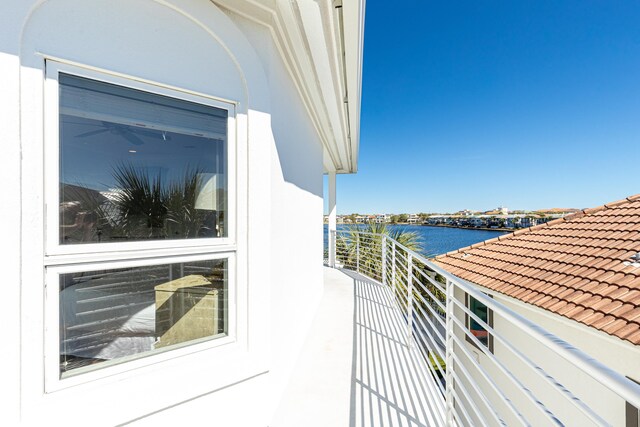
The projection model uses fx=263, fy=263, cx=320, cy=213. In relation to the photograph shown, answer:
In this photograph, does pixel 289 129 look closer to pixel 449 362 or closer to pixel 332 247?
pixel 449 362

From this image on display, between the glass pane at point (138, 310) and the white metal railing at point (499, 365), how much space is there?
4.40ft

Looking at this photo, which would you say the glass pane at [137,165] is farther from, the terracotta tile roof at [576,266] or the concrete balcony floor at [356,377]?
the terracotta tile roof at [576,266]

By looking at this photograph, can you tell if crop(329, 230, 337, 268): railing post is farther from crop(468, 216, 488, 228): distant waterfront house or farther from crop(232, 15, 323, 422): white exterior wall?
crop(468, 216, 488, 228): distant waterfront house

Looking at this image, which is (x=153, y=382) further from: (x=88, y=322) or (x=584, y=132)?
(x=584, y=132)

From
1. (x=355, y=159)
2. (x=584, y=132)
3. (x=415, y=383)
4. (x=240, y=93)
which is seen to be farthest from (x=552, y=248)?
(x=584, y=132)

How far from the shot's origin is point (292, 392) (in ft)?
6.73

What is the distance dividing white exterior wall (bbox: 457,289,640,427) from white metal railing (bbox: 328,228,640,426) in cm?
1

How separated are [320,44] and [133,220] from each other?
1.71 m

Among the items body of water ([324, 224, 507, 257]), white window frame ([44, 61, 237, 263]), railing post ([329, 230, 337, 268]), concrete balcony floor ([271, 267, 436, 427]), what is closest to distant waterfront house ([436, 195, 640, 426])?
concrete balcony floor ([271, 267, 436, 427])

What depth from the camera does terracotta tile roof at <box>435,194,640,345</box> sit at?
333 cm

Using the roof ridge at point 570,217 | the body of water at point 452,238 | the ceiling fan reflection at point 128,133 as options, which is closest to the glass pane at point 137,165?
the ceiling fan reflection at point 128,133

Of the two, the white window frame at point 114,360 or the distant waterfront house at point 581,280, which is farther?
the distant waterfront house at point 581,280

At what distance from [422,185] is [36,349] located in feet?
97.1

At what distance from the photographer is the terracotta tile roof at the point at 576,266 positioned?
10.9ft
